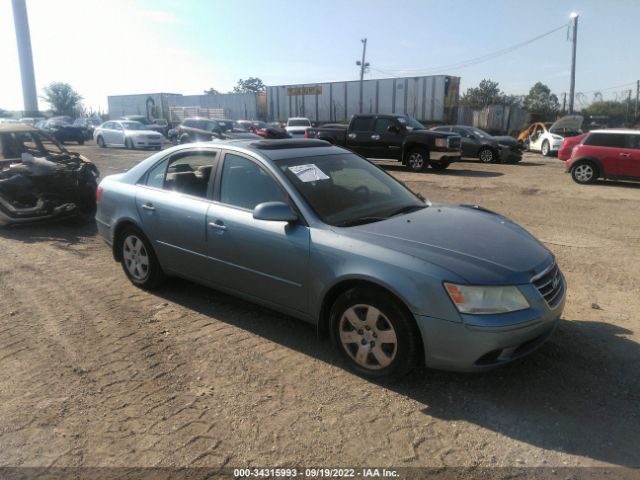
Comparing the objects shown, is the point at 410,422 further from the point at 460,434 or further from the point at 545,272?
the point at 545,272

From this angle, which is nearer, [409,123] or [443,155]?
[443,155]

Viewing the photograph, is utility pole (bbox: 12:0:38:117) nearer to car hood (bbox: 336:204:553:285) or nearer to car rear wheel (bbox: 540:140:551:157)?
car rear wheel (bbox: 540:140:551:157)

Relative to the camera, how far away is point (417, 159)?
52.7 feet

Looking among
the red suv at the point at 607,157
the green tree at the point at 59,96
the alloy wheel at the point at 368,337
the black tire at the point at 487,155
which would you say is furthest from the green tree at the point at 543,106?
the green tree at the point at 59,96

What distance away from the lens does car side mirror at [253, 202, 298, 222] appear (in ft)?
11.4

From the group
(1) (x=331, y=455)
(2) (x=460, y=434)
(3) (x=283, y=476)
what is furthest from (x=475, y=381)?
(3) (x=283, y=476)

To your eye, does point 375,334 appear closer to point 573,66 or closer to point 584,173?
point 584,173

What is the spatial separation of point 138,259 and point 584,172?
39.6 ft

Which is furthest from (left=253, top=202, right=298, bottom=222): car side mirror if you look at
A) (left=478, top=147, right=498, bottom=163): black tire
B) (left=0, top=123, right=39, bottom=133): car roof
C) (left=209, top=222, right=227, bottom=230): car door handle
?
(left=478, top=147, right=498, bottom=163): black tire

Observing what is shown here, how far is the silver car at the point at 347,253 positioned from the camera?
2.95 meters

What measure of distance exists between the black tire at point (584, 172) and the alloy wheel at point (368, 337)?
471 inches

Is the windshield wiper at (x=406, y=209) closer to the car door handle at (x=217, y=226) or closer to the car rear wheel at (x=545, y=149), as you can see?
the car door handle at (x=217, y=226)

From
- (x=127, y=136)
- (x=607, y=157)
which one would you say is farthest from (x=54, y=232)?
(x=127, y=136)

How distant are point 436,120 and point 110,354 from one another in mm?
32138
